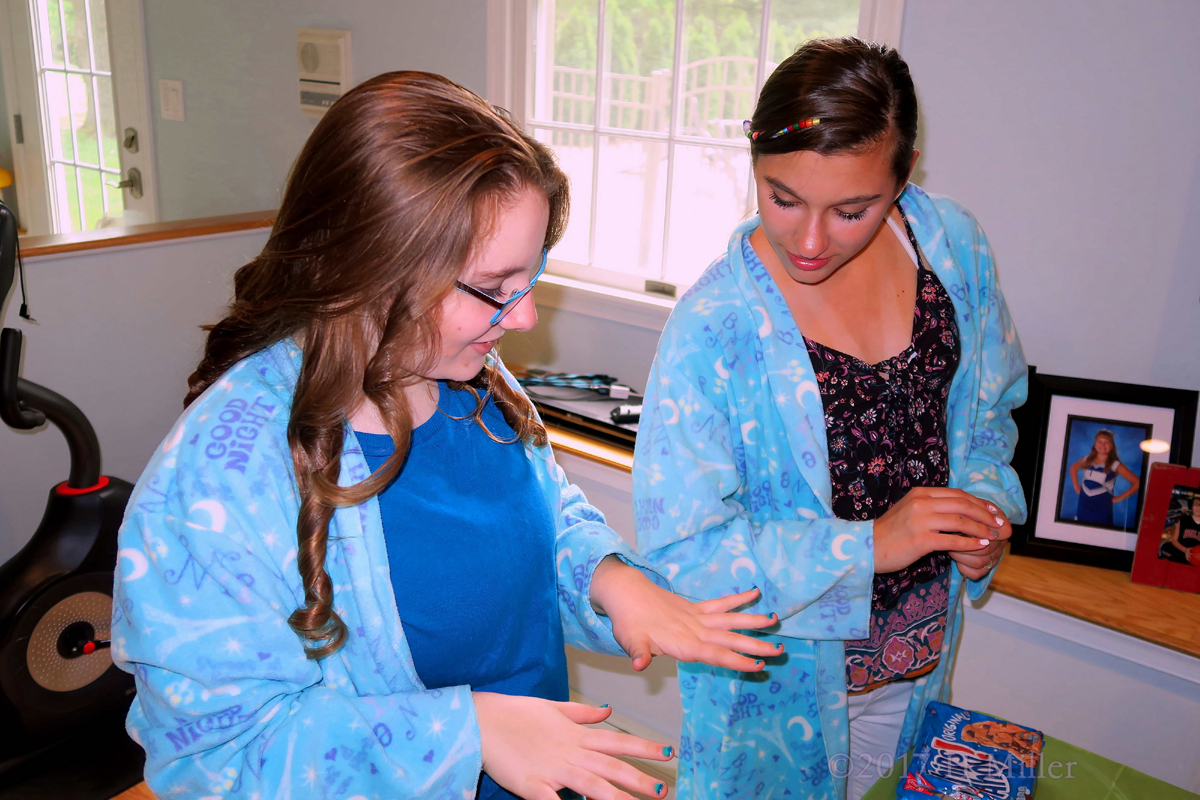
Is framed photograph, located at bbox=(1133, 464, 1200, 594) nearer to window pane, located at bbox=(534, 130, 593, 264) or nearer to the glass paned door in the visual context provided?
window pane, located at bbox=(534, 130, 593, 264)

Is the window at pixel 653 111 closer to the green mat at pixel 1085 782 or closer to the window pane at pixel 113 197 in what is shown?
the green mat at pixel 1085 782

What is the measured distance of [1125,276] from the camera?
68.7 inches

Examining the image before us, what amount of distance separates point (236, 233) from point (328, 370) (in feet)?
7.80

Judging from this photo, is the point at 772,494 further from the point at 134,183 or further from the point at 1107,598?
the point at 134,183

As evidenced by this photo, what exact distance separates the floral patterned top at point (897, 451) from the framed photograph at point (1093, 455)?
0.57 m

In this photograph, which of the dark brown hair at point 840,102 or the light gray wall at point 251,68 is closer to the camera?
the dark brown hair at point 840,102

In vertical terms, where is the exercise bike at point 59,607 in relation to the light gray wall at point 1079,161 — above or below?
below

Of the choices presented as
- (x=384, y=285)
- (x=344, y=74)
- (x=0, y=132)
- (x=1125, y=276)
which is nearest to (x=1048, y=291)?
(x=1125, y=276)

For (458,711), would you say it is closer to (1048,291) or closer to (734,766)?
(734,766)

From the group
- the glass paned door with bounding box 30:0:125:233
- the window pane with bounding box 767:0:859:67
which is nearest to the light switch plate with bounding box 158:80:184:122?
the glass paned door with bounding box 30:0:125:233

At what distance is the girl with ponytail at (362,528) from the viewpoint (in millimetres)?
746

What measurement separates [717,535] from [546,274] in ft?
5.41

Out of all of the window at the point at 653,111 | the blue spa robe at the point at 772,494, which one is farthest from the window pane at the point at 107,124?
the blue spa robe at the point at 772,494

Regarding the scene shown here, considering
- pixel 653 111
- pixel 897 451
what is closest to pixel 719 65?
pixel 653 111
